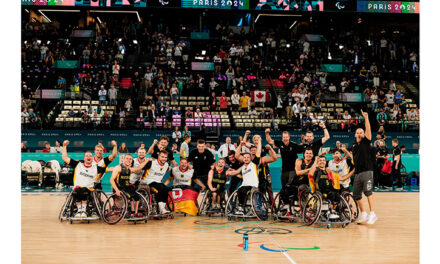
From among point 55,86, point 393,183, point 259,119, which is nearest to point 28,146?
point 55,86

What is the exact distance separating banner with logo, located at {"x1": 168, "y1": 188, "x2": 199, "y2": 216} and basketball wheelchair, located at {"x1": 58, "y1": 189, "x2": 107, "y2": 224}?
1.52m

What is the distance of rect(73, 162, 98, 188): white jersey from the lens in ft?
29.0

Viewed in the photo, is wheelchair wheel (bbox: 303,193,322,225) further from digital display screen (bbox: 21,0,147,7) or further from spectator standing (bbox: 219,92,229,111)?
digital display screen (bbox: 21,0,147,7)

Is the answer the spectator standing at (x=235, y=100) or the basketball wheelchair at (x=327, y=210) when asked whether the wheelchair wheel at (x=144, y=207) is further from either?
the spectator standing at (x=235, y=100)

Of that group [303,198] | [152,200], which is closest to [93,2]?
[152,200]

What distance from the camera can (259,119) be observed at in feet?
65.3

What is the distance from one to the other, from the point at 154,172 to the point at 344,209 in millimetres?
3674

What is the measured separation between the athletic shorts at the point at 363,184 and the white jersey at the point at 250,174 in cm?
185

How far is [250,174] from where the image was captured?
931 centimetres

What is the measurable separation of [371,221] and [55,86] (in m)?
17.5

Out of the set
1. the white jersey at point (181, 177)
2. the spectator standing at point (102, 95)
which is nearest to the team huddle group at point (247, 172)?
the white jersey at point (181, 177)

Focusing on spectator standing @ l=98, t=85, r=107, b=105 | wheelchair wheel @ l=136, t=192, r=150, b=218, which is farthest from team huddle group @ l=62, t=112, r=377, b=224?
spectator standing @ l=98, t=85, r=107, b=105

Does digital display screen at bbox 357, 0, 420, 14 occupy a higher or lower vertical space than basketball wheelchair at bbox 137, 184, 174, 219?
higher
